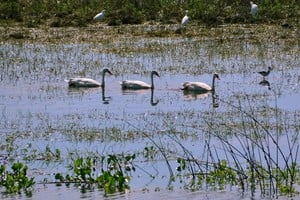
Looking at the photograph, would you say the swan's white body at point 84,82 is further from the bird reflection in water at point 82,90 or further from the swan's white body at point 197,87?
the swan's white body at point 197,87

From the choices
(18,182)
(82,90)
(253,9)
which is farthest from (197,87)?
(253,9)

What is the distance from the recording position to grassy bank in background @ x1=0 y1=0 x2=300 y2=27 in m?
30.6

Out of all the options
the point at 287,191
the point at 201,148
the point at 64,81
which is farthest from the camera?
the point at 64,81

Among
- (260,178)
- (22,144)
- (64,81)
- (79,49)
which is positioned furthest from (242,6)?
(260,178)

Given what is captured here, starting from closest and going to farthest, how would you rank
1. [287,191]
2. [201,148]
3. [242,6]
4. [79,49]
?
[287,191], [201,148], [79,49], [242,6]

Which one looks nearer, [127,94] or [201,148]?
[201,148]

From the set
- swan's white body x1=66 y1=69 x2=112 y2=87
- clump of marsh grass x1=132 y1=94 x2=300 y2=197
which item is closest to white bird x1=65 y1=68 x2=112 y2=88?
swan's white body x1=66 y1=69 x2=112 y2=87

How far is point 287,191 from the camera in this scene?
11.0 metres

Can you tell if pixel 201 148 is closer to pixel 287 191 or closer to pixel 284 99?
pixel 287 191

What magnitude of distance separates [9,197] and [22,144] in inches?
130

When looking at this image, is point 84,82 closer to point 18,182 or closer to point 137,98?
point 137,98

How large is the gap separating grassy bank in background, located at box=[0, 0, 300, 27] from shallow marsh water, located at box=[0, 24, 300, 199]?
11.1 ft

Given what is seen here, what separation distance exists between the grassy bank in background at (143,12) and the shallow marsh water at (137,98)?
3374 millimetres

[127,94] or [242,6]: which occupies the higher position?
[242,6]
